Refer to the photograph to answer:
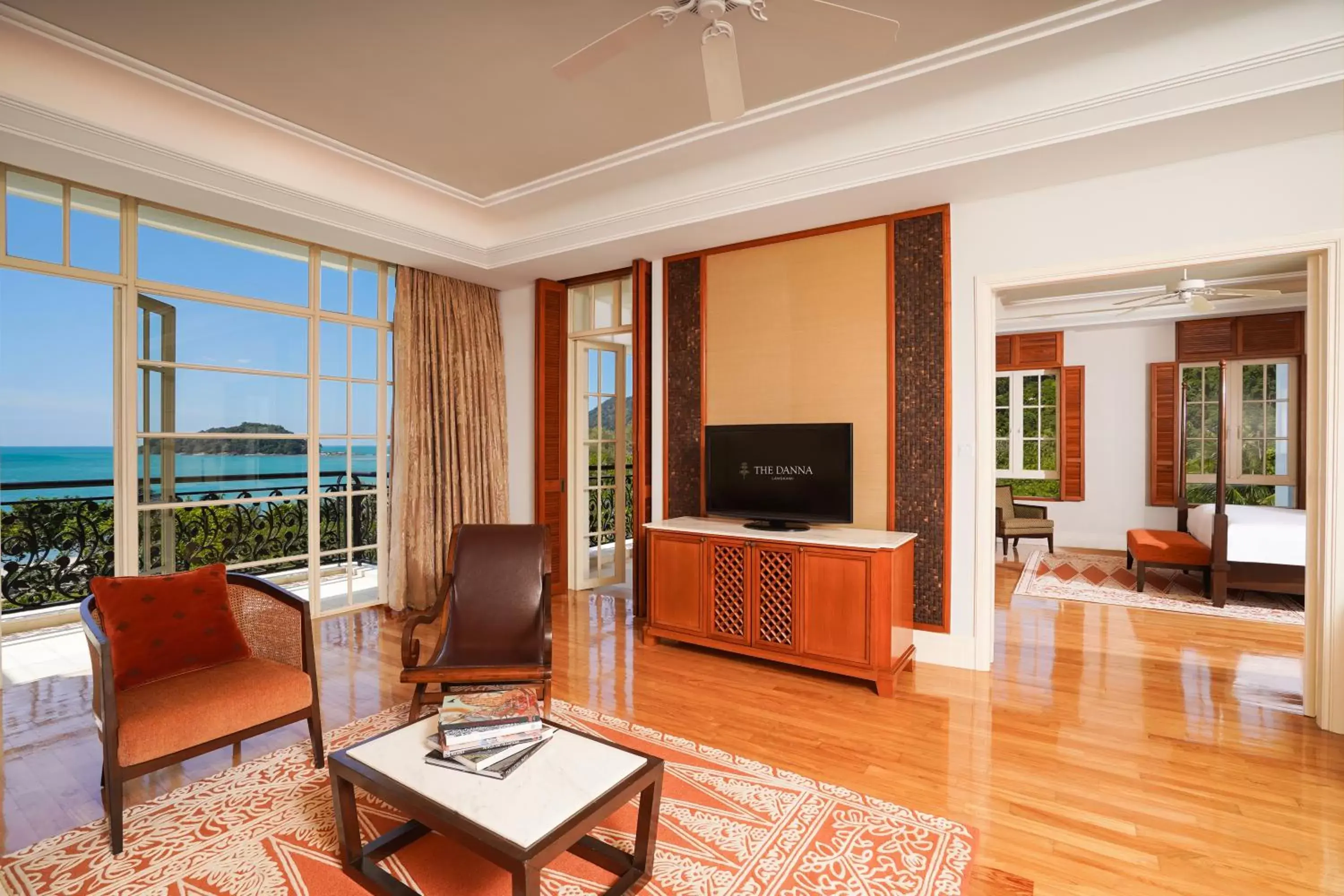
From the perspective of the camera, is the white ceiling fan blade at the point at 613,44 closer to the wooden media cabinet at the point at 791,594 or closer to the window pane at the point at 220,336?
the wooden media cabinet at the point at 791,594

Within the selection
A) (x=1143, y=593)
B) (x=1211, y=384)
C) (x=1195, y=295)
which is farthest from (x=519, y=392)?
(x=1211, y=384)

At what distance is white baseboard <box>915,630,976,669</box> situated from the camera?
3.65 meters

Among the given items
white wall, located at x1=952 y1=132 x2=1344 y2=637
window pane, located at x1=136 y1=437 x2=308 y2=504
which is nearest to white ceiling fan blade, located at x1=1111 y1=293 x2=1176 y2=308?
white wall, located at x1=952 y1=132 x2=1344 y2=637

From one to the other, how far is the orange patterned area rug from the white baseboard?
5.25ft

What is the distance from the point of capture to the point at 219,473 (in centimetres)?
422

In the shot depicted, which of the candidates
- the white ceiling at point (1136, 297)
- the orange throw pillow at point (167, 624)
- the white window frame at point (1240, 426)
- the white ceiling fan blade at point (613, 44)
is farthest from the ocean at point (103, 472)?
the white window frame at point (1240, 426)

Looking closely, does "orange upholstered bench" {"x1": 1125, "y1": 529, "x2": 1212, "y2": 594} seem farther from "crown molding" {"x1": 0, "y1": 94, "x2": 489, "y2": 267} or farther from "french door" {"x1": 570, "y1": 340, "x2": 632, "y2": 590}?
"crown molding" {"x1": 0, "y1": 94, "x2": 489, "y2": 267}

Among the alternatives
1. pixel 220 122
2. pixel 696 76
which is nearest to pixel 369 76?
pixel 220 122

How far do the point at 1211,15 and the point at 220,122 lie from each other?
466cm

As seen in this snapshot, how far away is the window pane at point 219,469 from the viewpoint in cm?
391

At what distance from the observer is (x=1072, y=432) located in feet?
25.2

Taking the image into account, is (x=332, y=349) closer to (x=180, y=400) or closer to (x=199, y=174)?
(x=180, y=400)

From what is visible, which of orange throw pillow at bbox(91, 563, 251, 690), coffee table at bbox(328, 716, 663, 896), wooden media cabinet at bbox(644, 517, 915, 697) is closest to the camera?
coffee table at bbox(328, 716, 663, 896)

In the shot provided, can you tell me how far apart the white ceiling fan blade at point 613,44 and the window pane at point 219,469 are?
345 cm
